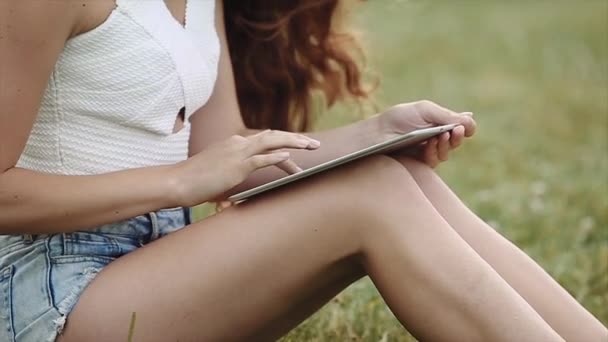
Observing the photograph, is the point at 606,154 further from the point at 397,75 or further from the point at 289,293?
the point at 289,293

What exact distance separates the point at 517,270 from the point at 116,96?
82cm

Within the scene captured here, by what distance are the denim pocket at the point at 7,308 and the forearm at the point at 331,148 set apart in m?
0.59

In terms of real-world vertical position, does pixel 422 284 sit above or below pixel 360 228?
below

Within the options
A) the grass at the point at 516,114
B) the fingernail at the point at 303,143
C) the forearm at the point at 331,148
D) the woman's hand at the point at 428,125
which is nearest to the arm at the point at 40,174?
the fingernail at the point at 303,143

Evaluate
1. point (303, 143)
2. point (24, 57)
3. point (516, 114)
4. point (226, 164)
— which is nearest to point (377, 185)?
point (303, 143)

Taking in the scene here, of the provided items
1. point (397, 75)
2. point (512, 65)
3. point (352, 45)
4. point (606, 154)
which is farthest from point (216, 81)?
point (512, 65)

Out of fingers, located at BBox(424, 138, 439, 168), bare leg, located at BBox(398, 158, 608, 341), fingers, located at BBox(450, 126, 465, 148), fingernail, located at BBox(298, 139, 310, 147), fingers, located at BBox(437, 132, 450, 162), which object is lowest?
bare leg, located at BBox(398, 158, 608, 341)

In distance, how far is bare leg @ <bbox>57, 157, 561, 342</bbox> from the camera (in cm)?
198

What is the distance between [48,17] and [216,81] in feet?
2.50

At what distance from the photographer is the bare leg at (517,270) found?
2.22m

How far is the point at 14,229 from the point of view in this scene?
78.0 inches

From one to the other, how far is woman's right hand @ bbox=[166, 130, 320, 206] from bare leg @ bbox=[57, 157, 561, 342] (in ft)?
0.21

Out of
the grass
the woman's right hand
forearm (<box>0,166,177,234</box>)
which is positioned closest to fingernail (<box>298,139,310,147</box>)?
the woman's right hand

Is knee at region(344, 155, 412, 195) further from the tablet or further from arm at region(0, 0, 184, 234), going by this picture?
arm at region(0, 0, 184, 234)
